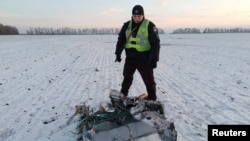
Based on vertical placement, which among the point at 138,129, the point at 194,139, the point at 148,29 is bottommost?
the point at 194,139

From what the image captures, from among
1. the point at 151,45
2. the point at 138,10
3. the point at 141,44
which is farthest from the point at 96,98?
the point at 138,10

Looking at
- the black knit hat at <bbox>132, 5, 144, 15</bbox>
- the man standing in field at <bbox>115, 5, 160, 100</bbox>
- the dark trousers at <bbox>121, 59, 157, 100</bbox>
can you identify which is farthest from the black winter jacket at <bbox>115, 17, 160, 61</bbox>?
the black knit hat at <bbox>132, 5, 144, 15</bbox>

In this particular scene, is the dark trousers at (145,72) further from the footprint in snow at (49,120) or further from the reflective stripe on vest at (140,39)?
the footprint in snow at (49,120)

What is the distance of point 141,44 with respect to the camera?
5.86 metres

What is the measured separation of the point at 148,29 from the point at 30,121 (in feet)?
9.96

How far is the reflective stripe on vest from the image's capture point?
18.8 feet

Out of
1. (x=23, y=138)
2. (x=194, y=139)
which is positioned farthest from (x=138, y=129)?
(x=23, y=138)

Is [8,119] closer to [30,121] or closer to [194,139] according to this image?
[30,121]

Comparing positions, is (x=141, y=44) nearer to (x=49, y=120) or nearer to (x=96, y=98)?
(x=96, y=98)

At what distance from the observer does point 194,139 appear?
4746 millimetres

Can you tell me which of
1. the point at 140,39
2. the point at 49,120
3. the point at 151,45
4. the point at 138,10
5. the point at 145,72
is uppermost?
the point at 138,10

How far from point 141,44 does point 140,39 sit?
107mm

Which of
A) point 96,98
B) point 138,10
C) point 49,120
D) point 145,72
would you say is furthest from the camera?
point 96,98

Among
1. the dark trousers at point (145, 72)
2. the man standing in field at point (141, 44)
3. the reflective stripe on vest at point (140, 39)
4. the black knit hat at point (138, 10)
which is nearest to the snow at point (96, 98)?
the dark trousers at point (145, 72)
